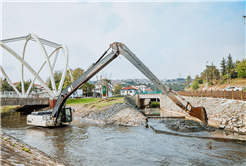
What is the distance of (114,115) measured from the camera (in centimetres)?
2662

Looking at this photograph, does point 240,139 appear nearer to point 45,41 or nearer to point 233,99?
point 233,99

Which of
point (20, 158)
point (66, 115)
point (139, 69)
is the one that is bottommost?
point (66, 115)

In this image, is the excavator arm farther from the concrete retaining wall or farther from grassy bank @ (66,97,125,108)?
grassy bank @ (66,97,125,108)

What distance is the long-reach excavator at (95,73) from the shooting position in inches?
482

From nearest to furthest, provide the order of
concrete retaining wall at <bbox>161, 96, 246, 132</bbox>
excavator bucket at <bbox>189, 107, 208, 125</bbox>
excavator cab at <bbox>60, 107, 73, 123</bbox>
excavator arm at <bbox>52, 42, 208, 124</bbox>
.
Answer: excavator bucket at <bbox>189, 107, 208, 125</bbox> < excavator arm at <bbox>52, 42, 208, 124</bbox> < concrete retaining wall at <bbox>161, 96, 246, 132</bbox> < excavator cab at <bbox>60, 107, 73, 123</bbox>

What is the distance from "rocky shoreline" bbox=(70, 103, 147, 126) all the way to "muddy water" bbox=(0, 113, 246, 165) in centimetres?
643

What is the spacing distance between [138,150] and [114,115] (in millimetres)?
14167

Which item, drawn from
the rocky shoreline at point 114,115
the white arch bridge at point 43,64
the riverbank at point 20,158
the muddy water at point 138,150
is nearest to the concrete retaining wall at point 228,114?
the muddy water at point 138,150

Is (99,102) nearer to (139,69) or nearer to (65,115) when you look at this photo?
(65,115)

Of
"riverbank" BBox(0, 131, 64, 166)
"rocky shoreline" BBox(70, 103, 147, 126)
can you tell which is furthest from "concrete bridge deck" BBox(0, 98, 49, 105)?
"riverbank" BBox(0, 131, 64, 166)

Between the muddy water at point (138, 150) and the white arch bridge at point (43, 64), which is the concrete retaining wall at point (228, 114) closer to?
the muddy water at point (138, 150)

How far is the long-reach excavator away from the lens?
482 inches

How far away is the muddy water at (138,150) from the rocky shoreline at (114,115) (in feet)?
21.1

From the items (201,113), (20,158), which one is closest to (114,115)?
(201,113)
